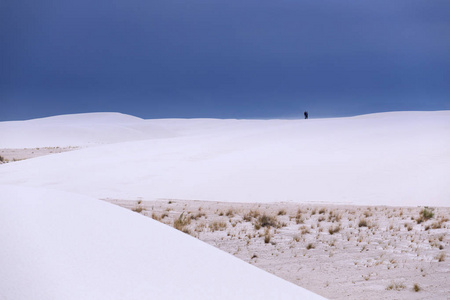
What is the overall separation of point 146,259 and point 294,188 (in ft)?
44.2

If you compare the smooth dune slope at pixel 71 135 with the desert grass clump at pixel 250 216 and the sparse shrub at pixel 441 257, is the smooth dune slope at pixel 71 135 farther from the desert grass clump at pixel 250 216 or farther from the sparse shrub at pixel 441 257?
the sparse shrub at pixel 441 257

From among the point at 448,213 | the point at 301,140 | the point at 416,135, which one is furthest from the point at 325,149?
the point at 448,213

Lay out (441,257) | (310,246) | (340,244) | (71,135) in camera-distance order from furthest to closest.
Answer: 1. (71,135)
2. (340,244)
3. (310,246)
4. (441,257)

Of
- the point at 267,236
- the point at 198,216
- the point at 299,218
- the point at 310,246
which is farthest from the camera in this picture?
the point at 198,216

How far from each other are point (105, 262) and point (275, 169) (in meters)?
16.1

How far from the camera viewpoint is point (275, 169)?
18953 millimetres

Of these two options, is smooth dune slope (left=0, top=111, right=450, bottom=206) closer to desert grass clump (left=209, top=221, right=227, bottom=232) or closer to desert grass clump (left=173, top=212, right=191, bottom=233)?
desert grass clump (left=173, top=212, right=191, bottom=233)

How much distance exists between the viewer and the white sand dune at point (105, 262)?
8.69 feet

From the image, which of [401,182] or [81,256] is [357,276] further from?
[401,182]

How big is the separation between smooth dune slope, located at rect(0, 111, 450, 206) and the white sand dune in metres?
11.4

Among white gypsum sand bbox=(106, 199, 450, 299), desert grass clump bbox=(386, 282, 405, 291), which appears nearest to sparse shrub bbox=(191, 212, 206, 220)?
white gypsum sand bbox=(106, 199, 450, 299)

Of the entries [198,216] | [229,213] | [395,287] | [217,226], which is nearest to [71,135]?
[198,216]

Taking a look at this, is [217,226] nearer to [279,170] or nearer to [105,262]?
[105,262]

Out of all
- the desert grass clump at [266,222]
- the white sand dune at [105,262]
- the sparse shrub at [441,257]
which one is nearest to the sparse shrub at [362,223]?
the desert grass clump at [266,222]
